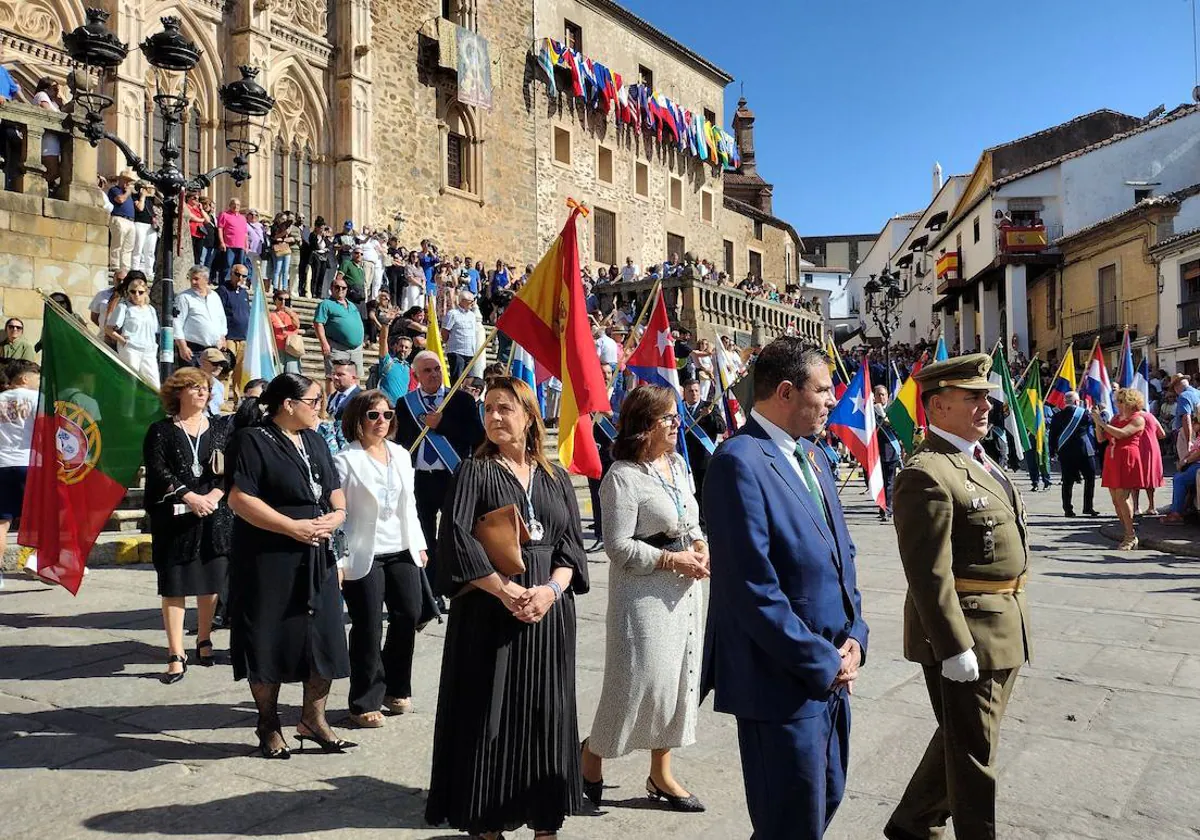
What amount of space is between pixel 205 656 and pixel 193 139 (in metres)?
19.6

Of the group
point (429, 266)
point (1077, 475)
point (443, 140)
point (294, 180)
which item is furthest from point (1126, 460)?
point (443, 140)

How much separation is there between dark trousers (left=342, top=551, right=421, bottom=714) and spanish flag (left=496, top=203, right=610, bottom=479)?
1.28 m

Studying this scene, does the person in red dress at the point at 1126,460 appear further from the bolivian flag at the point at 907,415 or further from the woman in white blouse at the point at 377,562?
the woman in white blouse at the point at 377,562

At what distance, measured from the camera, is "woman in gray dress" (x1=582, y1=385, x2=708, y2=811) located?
377 centimetres

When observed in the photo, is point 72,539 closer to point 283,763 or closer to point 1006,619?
point 283,763

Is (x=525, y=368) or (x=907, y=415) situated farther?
(x=907, y=415)

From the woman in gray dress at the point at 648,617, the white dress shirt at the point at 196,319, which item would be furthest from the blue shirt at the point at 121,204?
the woman in gray dress at the point at 648,617

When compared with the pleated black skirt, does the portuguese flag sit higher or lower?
higher

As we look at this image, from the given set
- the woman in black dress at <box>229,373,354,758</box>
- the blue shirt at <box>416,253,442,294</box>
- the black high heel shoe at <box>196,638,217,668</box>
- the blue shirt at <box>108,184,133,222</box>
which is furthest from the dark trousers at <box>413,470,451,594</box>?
the blue shirt at <box>416,253,442,294</box>

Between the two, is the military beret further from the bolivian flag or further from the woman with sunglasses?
the bolivian flag

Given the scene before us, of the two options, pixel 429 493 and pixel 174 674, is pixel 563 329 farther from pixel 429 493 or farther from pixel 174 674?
pixel 174 674

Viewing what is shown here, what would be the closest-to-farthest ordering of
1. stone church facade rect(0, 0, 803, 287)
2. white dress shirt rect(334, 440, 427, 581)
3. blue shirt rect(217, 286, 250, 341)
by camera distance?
1. white dress shirt rect(334, 440, 427, 581)
2. blue shirt rect(217, 286, 250, 341)
3. stone church facade rect(0, 0, 803, 287)

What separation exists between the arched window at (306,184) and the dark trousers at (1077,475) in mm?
19274

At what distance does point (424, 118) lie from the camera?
95.6ft
